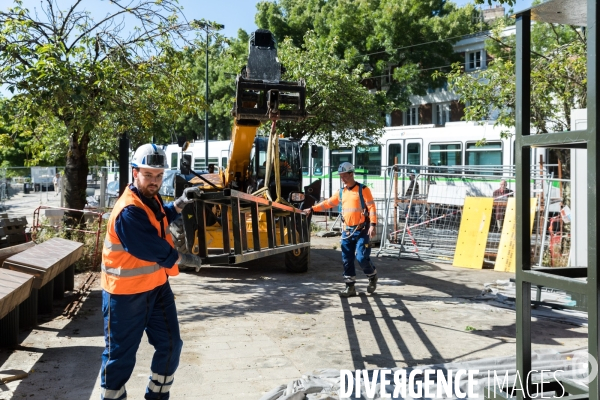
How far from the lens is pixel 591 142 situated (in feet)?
8.23

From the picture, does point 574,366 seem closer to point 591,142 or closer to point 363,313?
point 363,313

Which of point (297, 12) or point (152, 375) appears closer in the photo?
point (152, 375)

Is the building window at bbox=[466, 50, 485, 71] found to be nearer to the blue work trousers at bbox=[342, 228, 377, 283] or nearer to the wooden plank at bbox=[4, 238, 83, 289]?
the blue work trousers at bbox=[342, 228, 377, 283]

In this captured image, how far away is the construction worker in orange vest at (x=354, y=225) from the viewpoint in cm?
880

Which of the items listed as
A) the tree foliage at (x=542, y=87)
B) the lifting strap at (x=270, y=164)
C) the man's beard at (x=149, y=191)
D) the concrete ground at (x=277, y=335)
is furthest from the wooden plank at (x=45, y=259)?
the tree foliage at (x=542, y=87)

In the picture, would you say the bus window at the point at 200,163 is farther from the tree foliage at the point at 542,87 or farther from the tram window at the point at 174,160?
the tree foliage at the point at 542,87

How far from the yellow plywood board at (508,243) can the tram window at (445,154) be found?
6527mm

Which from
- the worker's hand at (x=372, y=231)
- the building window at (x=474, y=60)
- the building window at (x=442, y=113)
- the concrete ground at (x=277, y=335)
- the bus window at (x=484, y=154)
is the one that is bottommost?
the concrete ground at (x=277, y=335)

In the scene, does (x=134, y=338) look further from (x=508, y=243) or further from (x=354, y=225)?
(x=508, y=243)

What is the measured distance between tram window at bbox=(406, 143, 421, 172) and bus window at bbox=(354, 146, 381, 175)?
119cm

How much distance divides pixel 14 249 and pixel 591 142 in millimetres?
7590

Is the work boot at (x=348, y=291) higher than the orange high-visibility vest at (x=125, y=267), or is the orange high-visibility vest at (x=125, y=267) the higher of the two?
the orange high-visibility vest at (x=125, y=267)

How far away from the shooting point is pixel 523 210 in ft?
10.1

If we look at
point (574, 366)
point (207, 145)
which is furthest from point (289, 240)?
point (207, 145)
